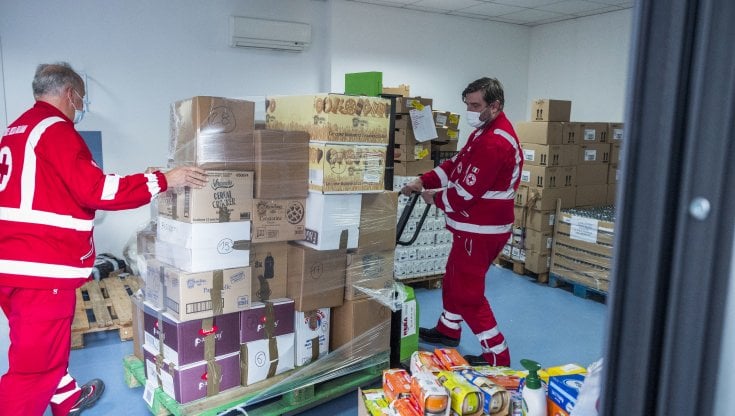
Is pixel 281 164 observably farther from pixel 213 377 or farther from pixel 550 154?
pixel 550 154

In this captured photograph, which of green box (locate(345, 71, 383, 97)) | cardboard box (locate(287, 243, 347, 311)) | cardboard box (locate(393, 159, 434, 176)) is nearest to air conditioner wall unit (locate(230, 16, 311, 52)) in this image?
cardboard box (locate(393, 159, 434, 176))

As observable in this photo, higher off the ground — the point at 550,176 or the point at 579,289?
the point at 550,176

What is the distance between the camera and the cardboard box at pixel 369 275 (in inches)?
134

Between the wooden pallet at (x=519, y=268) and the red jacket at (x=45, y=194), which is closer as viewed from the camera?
the red jacket at (x=45, y=194)

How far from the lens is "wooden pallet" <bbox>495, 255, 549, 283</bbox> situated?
6273 mm

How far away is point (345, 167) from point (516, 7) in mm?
5317

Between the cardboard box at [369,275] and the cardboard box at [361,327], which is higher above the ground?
the cardboard box at [369,275]

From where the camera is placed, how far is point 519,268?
656 cm

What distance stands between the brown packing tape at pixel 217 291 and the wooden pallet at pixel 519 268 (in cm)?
434

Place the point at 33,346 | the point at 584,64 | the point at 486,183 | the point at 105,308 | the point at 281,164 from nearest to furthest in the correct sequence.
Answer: the point at 33,346, the point at 281,164, the point at 486,183, the point at 105,308, the point at 584,64

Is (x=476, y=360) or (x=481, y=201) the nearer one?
(x=481, y=201)

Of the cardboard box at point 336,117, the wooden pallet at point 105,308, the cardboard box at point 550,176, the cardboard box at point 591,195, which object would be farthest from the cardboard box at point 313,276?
the cardboard box at point 591,195

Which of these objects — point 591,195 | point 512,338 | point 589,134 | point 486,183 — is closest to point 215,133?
point 486,183

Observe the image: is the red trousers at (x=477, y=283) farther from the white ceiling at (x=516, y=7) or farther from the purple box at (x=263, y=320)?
the white ceiling at (x=516, y=7)
